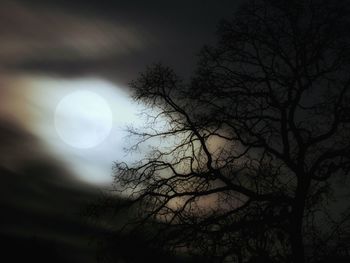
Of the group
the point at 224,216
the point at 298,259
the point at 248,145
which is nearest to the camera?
the point at 298,259

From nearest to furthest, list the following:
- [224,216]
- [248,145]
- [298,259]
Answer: [298,259], [224,216], [248,145]

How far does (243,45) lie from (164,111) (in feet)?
9.85

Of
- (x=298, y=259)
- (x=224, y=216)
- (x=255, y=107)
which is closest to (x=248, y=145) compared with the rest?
(x=255, y=107)

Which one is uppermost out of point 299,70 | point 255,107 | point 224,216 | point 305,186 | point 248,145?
point 299,70

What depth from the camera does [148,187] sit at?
575 inches

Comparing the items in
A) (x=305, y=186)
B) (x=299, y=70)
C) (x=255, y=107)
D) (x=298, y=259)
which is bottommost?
(x=298, y=259)

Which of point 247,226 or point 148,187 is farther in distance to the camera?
point 148,187

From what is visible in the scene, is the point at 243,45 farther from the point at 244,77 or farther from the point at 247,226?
the point at 247,226

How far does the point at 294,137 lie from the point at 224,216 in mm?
2941

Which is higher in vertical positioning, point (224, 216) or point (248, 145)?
point (248, 145)

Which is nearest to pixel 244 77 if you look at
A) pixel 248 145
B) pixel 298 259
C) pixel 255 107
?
pixel 255 107

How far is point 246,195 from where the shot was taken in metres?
13.9

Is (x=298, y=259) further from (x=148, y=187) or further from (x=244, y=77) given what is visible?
(x=244, y=77)

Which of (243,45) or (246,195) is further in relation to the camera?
(243,45)
